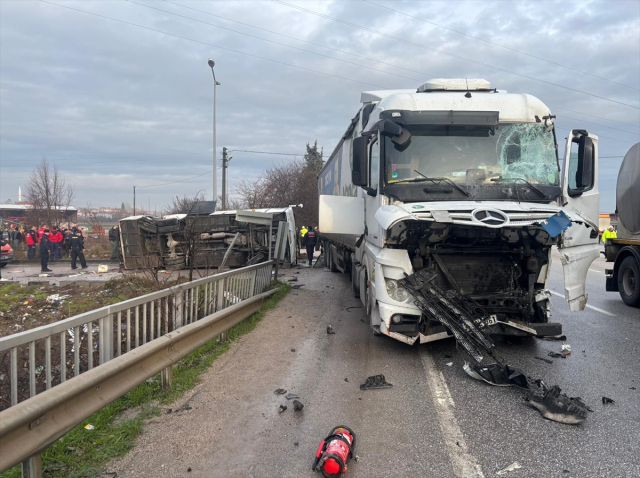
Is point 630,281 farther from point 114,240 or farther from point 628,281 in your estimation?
point 114,240

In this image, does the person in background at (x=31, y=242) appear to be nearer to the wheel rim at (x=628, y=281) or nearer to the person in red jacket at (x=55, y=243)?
the person in red jacket at (x=55, y=243)

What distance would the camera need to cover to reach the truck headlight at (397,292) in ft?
18.5

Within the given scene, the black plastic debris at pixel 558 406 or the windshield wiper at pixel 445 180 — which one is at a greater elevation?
the windshield wiper at pixel 445 180

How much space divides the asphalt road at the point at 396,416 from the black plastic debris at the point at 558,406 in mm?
77

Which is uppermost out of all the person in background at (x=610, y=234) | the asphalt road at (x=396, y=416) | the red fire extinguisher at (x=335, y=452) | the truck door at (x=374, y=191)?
the truck door at (x=374, y=191)

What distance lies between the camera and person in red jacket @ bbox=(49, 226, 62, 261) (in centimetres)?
2020

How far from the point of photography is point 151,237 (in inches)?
676

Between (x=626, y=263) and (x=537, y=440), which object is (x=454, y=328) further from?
(x=626, y=263)

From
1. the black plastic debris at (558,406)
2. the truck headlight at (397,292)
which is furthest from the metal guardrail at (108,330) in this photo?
the black plastic debris at (558,406)

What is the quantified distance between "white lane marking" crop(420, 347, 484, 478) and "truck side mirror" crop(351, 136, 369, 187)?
107 inches

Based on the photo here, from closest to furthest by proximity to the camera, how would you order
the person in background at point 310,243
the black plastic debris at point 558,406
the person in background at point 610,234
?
the black plastic debris at point 558,406
the person in background at point 610,234
the person in background at point 310,243

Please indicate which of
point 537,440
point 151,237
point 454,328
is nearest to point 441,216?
point 454,328

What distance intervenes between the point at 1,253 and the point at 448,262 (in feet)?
60.0

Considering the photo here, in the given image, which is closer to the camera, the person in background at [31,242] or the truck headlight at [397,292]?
the truck headlight at [397,292]
